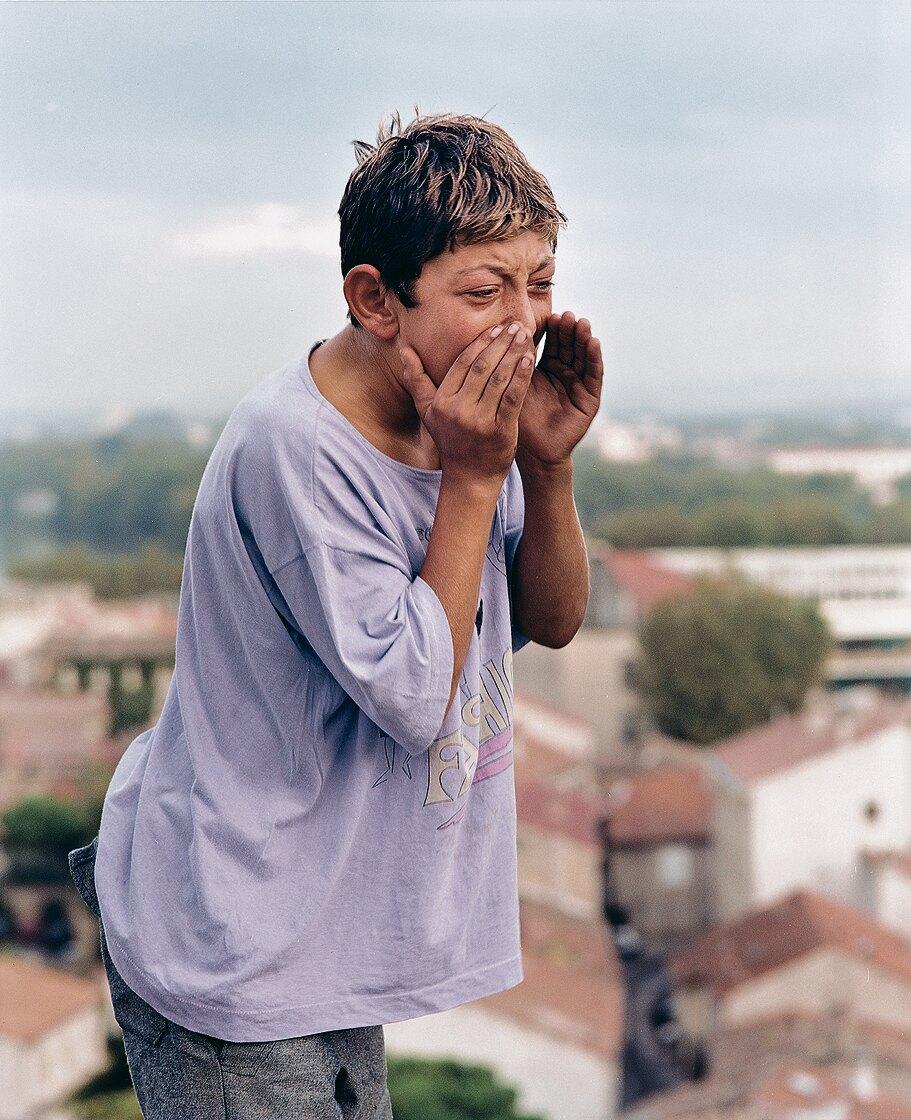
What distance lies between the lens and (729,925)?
A: 498 inches

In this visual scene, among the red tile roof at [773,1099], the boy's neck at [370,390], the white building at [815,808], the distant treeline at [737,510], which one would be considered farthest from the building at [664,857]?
the boy's neck at [370,390]

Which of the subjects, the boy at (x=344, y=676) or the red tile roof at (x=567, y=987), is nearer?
the boy at (x=344, y=676)

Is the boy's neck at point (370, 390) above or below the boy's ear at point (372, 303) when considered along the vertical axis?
below

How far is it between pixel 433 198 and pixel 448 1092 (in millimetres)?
11480

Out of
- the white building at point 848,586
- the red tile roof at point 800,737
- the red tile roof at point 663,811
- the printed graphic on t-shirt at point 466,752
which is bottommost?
the red tile roof at point 663,811

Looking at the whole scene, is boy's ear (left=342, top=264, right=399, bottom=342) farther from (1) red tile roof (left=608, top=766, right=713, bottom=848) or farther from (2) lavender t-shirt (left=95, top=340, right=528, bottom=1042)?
(1) red tile roof (left=608, top=766, right=713, bottom=848)

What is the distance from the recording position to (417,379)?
540 mm

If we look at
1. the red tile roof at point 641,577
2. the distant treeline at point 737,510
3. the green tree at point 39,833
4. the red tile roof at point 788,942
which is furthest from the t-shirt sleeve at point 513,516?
the distant treeline at point 737,510

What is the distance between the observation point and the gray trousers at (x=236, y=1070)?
0.56 m

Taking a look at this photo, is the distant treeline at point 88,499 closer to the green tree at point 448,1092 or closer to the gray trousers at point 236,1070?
the green tree at point 448,1092

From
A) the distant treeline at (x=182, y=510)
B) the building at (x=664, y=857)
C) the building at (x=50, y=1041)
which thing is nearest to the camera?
the building at (x=50, y=1041)

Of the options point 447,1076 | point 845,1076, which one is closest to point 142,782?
point 845,1076

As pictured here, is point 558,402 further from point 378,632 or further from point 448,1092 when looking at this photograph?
point 448,1092

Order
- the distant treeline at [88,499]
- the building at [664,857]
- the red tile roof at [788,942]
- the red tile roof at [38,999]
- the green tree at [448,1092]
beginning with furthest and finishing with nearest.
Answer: the distant treeline at [88,499]
the building at [664,857]
the red tile roof at [38,999]
the green tree at [448,1092]
the red tile roof at [788,942]
